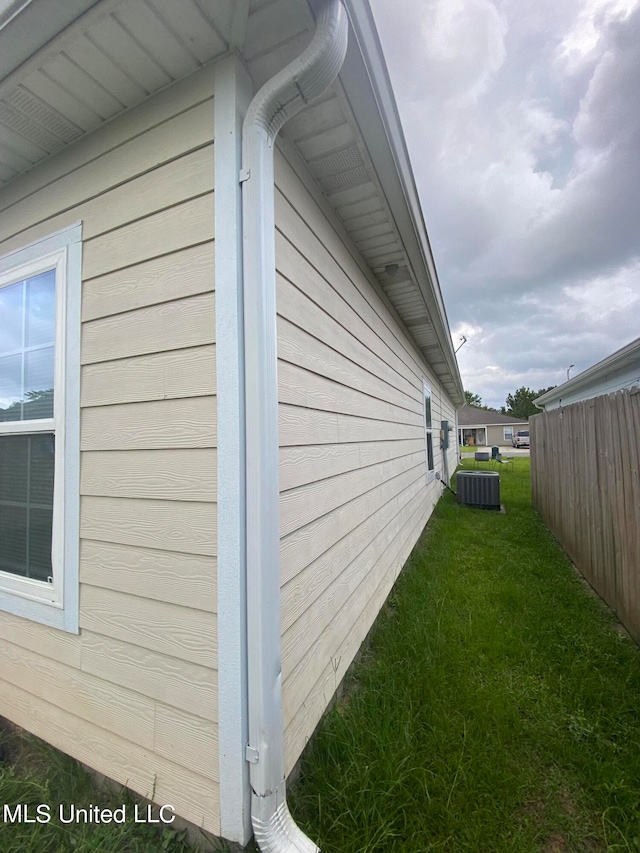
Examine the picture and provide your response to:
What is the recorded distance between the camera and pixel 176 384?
122cm

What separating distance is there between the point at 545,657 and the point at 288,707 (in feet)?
5.81

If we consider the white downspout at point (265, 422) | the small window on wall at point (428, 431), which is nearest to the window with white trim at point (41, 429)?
the white downspout at point (265, 422)

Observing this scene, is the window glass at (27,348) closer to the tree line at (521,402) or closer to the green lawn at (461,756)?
the green lawn at (461,756)

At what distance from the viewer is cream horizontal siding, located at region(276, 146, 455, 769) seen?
1368mm

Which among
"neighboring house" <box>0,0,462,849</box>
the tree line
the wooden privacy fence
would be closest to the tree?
the tree line

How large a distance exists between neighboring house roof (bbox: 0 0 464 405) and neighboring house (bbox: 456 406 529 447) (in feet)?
121

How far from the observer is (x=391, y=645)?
2.26 metres

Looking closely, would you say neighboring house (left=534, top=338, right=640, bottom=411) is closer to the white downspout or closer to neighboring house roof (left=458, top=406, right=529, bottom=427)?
the white downspout

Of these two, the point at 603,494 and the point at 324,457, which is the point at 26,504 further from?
the point at 603,494

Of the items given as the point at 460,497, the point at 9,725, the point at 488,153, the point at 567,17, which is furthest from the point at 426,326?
the point at 9,725

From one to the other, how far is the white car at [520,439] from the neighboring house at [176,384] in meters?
37.3

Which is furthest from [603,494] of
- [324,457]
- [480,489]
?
[480,489]

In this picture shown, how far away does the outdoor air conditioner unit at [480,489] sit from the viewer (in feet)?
21.6

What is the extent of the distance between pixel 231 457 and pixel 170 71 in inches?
54.9
